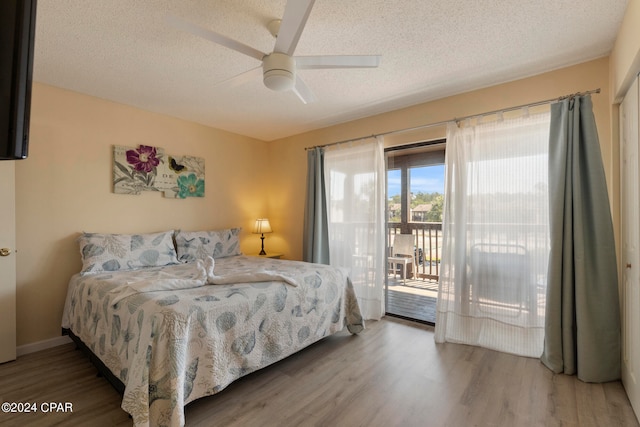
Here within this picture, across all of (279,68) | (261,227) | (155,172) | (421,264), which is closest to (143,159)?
(155,172)

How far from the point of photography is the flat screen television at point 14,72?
0.58 m

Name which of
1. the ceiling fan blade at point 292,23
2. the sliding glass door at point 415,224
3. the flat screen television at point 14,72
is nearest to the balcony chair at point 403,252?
the sliding glass door at point 415,224

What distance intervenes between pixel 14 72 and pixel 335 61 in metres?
1.52

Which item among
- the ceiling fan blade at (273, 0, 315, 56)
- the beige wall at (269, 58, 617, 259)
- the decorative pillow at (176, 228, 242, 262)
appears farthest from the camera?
the decorative pillow at (176, 228, 242, 262)

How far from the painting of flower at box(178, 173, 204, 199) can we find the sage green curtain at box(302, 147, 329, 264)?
1.38 m

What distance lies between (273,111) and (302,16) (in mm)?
2135

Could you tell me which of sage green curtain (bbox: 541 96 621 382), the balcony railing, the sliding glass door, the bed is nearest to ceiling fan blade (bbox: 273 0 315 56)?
the bed

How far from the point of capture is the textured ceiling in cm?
180

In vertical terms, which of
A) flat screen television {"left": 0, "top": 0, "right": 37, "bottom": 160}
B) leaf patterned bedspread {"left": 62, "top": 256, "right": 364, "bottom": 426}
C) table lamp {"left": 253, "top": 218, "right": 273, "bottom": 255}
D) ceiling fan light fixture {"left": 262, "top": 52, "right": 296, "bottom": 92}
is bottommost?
leaf patterned bedspread {"left": 62, "top": 256, "right": 364, "bottom": 426}

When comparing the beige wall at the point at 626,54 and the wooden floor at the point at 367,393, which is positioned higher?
the beige wall at the point at 626,54

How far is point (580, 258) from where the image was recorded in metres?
2.17

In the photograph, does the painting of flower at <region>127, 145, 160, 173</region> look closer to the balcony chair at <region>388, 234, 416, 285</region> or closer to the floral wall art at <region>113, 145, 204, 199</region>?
the floral wall art at <region>113, 145, 204, 199</region>

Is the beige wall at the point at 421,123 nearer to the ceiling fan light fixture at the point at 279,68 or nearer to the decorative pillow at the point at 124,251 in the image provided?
the decorative pillow at the point at 124,251

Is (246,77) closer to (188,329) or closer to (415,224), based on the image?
(188,329)
